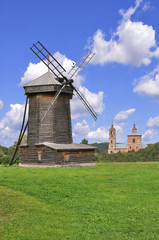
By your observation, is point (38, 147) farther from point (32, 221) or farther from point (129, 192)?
point (32, 221)

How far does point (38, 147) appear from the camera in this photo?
34.4m

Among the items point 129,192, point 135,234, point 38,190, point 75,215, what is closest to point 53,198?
point 38,190

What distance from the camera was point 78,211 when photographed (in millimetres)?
11742

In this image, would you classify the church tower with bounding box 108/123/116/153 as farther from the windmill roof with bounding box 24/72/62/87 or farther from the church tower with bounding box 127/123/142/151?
the windmill roof with bounding box 24/72/62/87

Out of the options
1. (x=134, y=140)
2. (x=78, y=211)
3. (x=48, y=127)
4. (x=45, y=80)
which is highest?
(x=134, y=140)

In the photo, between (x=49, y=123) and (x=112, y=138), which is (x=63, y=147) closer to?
(x=49, y=123)

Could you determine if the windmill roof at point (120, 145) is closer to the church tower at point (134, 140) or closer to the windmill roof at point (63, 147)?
the church tower at point (134, 140)

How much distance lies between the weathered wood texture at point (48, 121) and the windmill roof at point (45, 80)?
132cm

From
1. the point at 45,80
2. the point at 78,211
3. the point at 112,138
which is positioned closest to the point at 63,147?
the point at 45,80

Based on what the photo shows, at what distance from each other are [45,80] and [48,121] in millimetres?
5315

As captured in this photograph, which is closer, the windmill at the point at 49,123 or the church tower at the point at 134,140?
the windmill at the point at 49,123

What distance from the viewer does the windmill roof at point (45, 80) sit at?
3550cm

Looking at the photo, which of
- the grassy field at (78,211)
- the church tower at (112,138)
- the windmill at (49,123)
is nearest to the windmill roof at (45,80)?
the windmill at (49,123)

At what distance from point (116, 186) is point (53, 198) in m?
4.79
